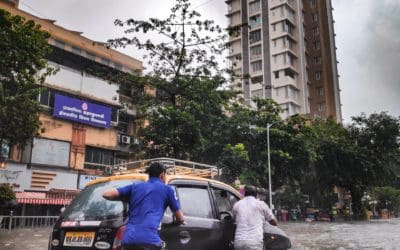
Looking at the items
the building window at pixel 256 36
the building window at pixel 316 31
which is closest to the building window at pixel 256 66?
the building window at pixel 256 36

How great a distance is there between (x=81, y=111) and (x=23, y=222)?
368 inches

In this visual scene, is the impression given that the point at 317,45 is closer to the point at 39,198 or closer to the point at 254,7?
the point at 254,7

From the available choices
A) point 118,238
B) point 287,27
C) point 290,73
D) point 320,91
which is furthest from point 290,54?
point 118,238

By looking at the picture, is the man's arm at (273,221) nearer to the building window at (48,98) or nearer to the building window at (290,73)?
the building window at (48,98)

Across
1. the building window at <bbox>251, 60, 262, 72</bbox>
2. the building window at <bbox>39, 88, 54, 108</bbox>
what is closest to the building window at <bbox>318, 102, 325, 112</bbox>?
the building window at <bbox>251, 60, 262, 72</bbox>

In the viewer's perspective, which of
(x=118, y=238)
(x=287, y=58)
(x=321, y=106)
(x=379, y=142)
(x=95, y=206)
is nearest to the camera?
(x=118, y=238)

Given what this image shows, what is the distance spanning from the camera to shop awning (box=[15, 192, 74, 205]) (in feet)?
74.0

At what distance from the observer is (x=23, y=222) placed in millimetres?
20406

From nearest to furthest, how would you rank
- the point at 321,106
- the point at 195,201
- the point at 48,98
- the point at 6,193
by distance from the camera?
the point at 195,201 → the point at 6,193 → the point at 48,98 → the point at 321,106

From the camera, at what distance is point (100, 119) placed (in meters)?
29.3

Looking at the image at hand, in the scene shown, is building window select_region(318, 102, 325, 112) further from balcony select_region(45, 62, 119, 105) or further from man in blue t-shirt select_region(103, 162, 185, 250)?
man in blue t-shirt select_region(103, 162, 185, 250)

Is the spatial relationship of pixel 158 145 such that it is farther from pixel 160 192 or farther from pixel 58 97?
pixel 160 192

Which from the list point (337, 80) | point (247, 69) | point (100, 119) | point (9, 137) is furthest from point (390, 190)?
point (9, 137)

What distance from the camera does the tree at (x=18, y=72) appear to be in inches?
641
